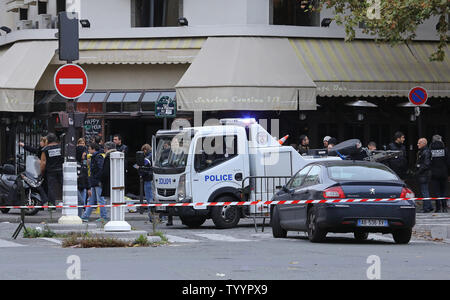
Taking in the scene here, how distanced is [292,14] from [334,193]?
15.2 m

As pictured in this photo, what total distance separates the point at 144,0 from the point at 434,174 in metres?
10.5

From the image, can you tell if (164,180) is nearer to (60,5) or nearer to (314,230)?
(314,230)

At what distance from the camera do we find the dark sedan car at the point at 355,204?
56.0 ft

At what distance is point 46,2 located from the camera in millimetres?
33906

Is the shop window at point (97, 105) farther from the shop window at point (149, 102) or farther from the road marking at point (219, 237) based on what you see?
the road marking at point (219, 237)

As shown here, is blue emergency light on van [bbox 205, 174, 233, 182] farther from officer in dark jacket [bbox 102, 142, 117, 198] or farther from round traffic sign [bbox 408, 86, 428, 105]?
round traffic sign [bbox 408, 86, 428, 105]

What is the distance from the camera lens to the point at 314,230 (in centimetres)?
1750

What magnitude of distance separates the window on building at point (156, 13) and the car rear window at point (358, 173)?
1500 cm

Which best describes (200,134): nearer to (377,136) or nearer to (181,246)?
(181,246)

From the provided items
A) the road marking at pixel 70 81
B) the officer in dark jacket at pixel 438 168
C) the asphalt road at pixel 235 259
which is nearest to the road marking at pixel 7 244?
the asphalt road at pixel 235 259

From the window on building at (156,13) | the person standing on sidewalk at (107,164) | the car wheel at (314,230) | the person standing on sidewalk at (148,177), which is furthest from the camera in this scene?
the window on building at (156,13)

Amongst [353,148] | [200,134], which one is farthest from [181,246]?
[353,148]

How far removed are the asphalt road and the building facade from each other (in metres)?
10.7
